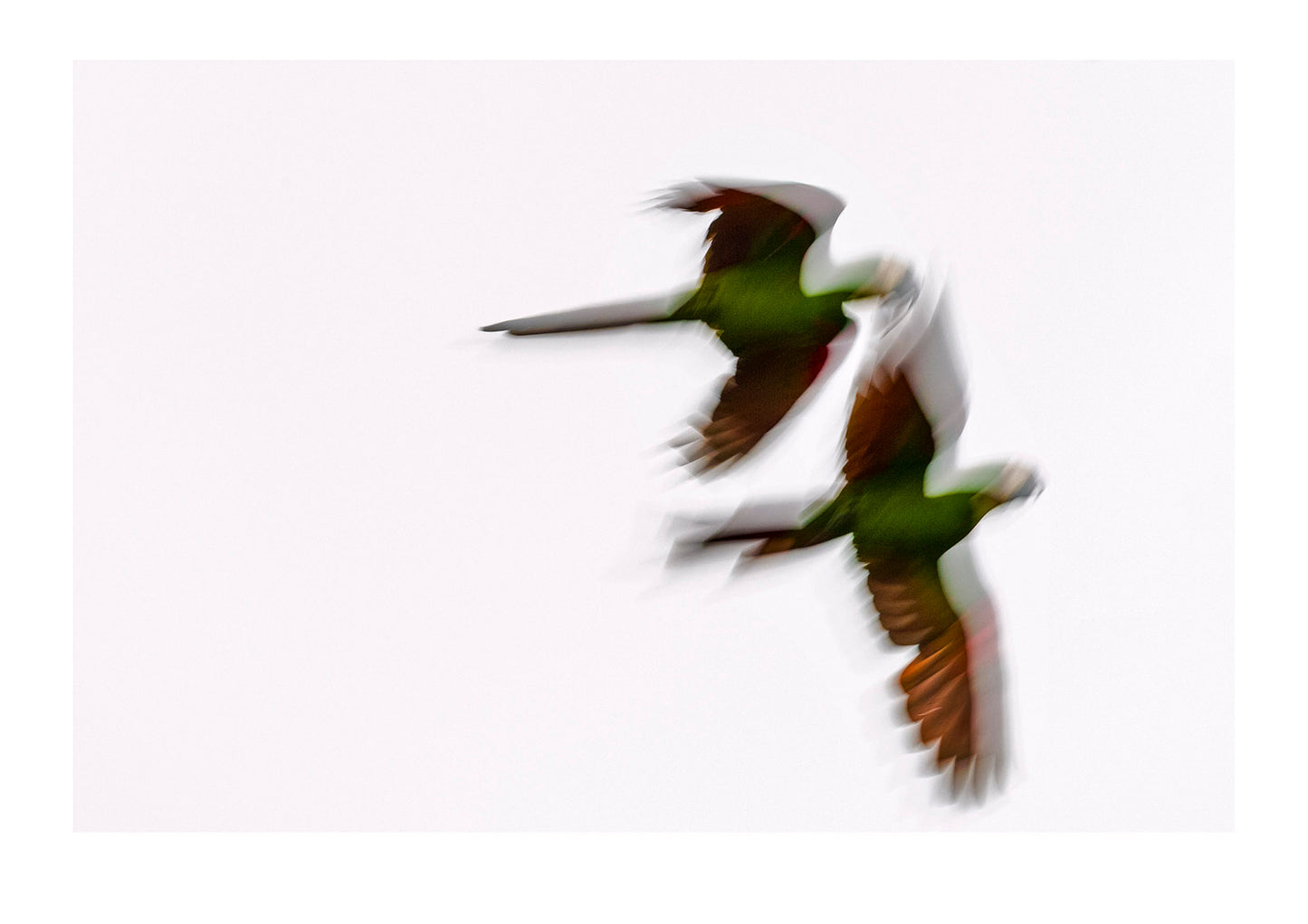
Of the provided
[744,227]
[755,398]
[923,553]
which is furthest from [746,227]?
[923,553]

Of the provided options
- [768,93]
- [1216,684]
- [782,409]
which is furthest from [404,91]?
[1216,684]

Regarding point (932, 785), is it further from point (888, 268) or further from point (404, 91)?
point (404, 91)

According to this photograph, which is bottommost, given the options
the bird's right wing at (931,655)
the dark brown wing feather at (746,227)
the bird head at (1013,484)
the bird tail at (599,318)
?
the bird's right wing at (931,655)

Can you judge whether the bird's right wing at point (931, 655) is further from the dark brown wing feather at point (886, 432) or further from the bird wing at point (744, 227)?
the bird wing at point (744, 227)

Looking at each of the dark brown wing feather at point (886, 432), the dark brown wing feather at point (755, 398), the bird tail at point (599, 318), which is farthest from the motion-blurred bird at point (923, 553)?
the bird tail at point (599, 318)

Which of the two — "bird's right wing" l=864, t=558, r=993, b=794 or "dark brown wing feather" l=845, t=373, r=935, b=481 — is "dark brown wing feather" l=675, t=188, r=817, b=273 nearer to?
"dark brown wing feather" l=845, t=373, r=935, b=481

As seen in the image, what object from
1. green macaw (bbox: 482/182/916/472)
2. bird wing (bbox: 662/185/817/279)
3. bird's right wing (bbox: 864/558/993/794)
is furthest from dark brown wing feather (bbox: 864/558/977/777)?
bird wing (bbox: 662/185/817/279)

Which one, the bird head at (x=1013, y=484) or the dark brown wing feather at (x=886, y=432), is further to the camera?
the bird head at (x=1013, y=484)
